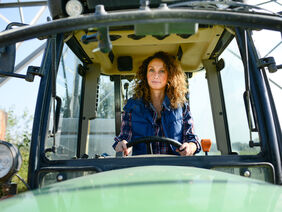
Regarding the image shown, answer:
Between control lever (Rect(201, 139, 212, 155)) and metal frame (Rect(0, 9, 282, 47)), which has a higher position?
metal frame (Rect(0, 9, 282, 47))

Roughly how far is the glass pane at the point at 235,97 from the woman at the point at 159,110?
368 millimetres

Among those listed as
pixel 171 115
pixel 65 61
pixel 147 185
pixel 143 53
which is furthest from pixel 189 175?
pixel 143 53

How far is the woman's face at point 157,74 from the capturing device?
2.53 m

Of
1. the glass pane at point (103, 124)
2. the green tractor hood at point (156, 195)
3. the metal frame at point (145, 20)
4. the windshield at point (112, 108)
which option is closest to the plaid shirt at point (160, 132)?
the windshield at point (112, 108)

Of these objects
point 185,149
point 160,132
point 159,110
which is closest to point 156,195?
point 185,149

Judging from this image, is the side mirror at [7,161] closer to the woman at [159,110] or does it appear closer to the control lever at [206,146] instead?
the woman at [159,110]

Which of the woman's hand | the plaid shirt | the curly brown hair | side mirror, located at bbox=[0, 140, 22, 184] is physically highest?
the curly brown hair

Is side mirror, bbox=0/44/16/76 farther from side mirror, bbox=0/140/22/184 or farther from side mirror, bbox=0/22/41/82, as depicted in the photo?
side mirror, bbox=0/140/22/184

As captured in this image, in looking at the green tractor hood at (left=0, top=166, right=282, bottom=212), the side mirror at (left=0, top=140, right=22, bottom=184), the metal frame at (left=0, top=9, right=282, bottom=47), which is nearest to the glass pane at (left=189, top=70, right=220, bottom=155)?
the green tractor hood at (left=0, top=166, right=282, bottom=212)

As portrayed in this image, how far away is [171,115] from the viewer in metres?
2.41

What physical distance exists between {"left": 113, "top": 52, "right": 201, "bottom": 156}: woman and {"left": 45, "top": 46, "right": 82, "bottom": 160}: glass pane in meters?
0.43

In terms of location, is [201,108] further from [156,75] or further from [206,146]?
[206,146]

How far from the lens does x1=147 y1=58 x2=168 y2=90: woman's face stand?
8.30 feet

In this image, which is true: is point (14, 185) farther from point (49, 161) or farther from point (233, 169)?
point (233, 169)
